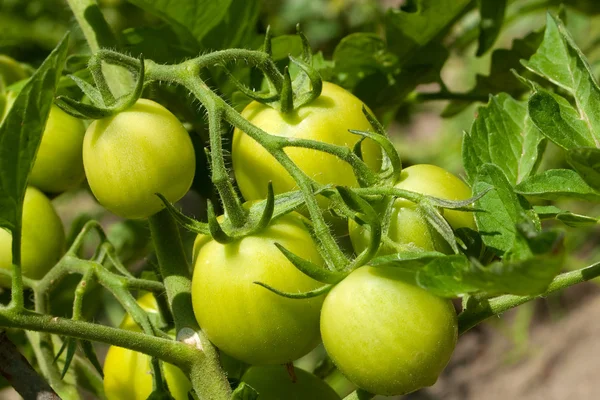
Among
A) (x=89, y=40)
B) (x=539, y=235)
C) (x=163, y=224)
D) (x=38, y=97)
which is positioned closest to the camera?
(x=539, y=235)

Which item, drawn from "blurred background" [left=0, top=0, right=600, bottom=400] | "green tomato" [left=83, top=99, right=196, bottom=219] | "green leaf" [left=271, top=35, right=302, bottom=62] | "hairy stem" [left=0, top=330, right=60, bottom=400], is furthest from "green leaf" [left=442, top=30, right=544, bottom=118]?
"hairy stem" [left=0, top=330, right=60, bottom=400]

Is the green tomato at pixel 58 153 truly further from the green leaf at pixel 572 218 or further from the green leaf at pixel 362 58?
the green leaf at pixel 572 218

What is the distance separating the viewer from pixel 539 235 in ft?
1.36

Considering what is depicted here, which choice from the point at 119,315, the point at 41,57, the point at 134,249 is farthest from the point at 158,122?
the point at 41,57

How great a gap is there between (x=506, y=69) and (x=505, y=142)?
1.02ft

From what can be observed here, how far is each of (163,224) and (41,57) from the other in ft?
2.41

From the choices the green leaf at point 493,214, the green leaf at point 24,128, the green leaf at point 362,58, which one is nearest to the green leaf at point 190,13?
the green leaf at point 362,58

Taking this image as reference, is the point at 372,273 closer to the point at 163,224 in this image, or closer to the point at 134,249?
the point at 163,224

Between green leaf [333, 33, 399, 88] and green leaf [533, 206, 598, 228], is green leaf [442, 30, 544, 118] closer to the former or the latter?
green leaf [333, 33, 399, 88]

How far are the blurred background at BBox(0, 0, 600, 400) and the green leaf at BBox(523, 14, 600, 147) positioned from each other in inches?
5.9

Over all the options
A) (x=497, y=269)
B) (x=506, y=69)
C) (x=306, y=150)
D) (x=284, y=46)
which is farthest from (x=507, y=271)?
(x=506, y=69)

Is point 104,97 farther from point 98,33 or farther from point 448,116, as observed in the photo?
point 448,116

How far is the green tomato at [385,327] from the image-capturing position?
49 cm

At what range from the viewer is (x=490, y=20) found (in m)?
0.93
